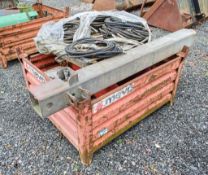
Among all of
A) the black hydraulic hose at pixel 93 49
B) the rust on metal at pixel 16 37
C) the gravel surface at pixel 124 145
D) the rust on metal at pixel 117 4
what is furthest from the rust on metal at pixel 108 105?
the rust on metal at pixel 117 4

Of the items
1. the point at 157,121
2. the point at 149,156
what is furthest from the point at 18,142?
the point at 157,121

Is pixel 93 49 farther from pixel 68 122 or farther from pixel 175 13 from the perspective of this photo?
pixel 175 13

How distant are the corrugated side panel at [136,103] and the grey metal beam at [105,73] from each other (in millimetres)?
119

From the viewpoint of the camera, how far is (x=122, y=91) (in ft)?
7.55

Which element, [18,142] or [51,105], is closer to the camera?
[51,105]

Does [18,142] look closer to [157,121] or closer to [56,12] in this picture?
[157,121]

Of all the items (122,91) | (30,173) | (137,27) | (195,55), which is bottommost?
(30,173)

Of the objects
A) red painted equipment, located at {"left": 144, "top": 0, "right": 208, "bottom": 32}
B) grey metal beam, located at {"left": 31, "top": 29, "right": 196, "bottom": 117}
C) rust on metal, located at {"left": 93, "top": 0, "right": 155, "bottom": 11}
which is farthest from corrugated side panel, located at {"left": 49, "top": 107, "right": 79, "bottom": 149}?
rust on metal, located at {"left": 93, "top": 0, "right": 155, "bottom": 11}

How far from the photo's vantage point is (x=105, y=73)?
2.10 m

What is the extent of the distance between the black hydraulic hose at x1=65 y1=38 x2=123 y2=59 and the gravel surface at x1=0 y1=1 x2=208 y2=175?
1038 millimetres

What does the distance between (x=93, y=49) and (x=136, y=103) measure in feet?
2.44

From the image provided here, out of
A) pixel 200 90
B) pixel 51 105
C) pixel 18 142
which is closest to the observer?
pixel 51 105

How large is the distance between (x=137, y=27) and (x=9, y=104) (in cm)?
203

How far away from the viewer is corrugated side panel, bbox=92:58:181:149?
2.32 m
